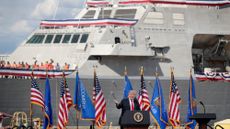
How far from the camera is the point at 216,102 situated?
33.1 metres

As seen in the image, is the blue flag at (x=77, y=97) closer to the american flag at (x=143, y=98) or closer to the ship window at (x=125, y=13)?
the american flag at (x=143, y=98)

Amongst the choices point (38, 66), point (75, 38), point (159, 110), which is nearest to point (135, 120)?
point (159, 110)

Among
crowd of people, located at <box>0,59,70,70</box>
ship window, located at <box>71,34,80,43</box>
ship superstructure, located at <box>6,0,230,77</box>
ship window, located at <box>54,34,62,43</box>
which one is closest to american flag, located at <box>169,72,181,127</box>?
ship superstructure, located at <box>6,0,230,77</box>

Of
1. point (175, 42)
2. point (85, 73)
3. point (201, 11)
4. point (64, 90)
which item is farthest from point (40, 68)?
point (201, 11)

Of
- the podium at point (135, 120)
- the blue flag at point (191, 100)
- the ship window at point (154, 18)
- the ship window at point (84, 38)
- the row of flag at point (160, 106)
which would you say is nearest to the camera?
the podium at point (135, 120)

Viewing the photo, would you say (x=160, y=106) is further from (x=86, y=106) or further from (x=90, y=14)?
(x=90, y=14)

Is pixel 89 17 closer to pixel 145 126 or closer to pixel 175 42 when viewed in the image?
pixel 175 42

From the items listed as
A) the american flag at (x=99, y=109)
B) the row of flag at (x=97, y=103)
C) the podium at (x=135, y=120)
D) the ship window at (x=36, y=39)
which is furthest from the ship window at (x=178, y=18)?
the podium at (x=135, y=120)

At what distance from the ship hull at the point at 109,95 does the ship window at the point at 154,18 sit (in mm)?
2964

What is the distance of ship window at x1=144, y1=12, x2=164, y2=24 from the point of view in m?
32.6

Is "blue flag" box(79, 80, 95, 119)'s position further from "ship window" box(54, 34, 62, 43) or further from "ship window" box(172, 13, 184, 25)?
"ship window" box(172, 13, 184, 25)

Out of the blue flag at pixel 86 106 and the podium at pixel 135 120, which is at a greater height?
the blue flag at pixel 86 106

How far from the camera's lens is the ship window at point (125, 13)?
32969 millimetres

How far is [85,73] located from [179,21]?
5716 millimetres
